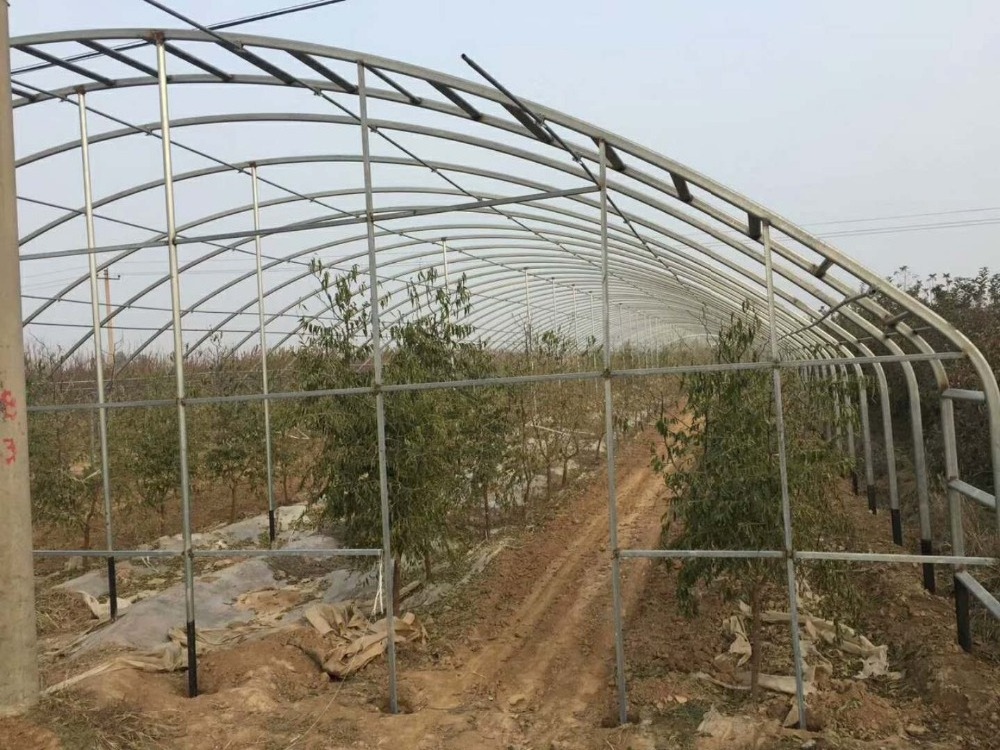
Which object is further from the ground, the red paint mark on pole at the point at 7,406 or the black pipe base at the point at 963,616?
the red paint mark on pole at the point at 7,406

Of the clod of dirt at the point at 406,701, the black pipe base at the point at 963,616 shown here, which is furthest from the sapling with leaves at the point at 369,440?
the black pipe base at the point at 963,616

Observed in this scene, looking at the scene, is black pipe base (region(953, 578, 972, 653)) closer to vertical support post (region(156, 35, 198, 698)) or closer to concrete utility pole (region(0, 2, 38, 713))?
vertical support post (region(156, 35, 198, 698))

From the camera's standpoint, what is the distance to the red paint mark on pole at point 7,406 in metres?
5.20

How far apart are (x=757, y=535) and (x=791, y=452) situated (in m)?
0.66

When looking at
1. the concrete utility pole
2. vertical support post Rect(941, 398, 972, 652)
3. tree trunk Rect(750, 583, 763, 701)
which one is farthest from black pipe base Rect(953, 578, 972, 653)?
the concrete utility pole

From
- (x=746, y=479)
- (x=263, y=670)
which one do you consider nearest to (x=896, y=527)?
(x=746, y=479)

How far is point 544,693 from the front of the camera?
649 centimetres

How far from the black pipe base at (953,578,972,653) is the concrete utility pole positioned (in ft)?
23.5

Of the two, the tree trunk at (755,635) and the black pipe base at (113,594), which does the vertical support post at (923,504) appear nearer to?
the tree trunk at (755,635)

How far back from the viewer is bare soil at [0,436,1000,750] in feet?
17.1

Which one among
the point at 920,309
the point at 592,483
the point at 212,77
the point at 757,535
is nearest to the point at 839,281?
the point at 920,309

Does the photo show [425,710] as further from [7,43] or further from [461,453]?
[7,43]

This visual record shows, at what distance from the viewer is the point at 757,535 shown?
5.34 m

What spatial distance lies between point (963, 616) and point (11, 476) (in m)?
7.50
